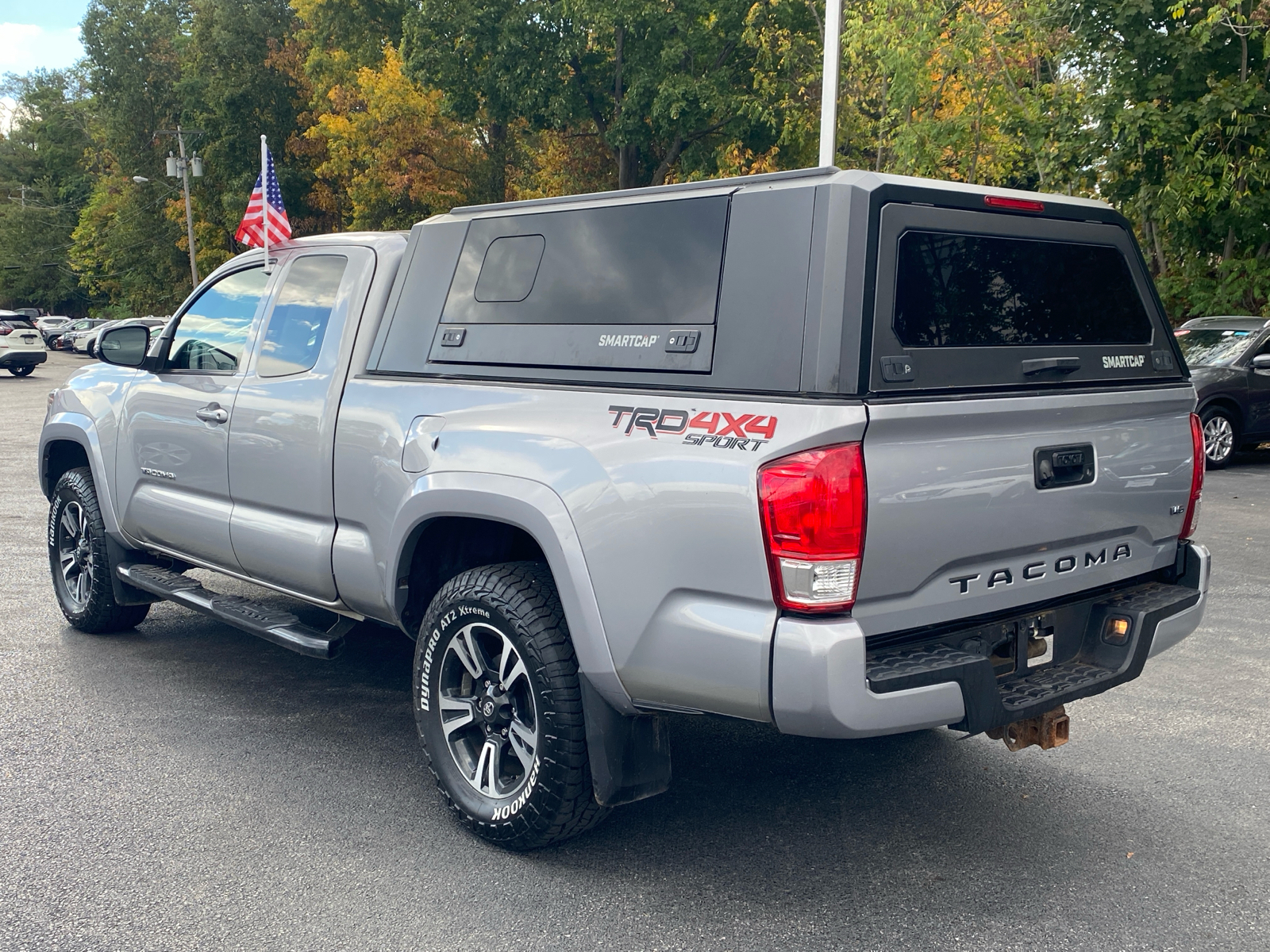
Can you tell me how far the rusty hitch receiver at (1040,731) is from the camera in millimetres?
3654

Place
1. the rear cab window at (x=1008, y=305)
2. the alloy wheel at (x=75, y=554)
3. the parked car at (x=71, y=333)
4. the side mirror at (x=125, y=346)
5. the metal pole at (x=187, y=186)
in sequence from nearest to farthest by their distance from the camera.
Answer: the rear cab window at (x=1008, y=305)
the side mirror at (x=125, y=346)
the alloy wheel at (x=75, y=554)
the metal pole at (x=187, y=186)
the parked car at (x=71, y=333)

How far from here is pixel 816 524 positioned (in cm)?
295

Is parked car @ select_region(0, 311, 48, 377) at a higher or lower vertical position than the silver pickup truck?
lower

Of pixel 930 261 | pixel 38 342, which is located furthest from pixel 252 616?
pixel 38 342

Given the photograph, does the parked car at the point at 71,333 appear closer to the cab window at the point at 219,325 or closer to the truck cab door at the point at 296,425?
the cab window at the point at 219,325

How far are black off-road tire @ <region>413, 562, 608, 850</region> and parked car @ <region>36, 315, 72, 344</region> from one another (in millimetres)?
56963

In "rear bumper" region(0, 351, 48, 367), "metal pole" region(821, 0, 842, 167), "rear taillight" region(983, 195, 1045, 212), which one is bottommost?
A: "rear bumper" region(0, 351, 48, 367)

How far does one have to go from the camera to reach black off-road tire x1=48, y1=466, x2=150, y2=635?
5.97 meters

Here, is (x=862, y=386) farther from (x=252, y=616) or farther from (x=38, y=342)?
(x=38, y=342)

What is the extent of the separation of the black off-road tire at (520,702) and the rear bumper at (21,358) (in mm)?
32853

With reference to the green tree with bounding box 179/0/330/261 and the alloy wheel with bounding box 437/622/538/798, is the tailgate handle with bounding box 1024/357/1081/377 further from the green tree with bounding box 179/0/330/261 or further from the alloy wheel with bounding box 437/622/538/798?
the green tree with bounding box 179/0/330/261

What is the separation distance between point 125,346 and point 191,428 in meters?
0.61

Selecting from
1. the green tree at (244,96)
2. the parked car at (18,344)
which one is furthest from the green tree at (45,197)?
the parked car at (18,344)

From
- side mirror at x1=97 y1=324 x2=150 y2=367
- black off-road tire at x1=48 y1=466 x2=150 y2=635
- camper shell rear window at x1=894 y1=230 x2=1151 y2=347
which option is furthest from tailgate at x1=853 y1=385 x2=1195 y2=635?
black off-road tire at x1=48 y1=466 x2=150 y2=635
